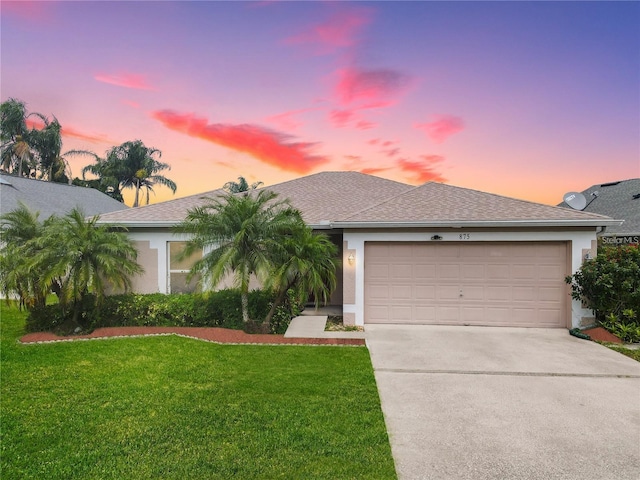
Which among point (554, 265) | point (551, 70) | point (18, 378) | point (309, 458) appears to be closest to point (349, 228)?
point (554, 265)

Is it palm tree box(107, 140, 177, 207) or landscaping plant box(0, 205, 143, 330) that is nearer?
landscaping plant box(0, 205, 143, 330)

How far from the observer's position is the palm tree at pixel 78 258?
26.4 feet

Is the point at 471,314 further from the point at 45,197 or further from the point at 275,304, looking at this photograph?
the point at 45,197

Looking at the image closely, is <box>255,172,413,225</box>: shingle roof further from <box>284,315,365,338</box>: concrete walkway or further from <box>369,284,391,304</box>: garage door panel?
<box>284,315,365,338</box>: concrete walkway

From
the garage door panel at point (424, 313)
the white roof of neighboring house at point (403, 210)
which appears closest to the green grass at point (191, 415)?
the garage door panel at point (424, 313)

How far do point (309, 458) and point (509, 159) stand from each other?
14.5 metres

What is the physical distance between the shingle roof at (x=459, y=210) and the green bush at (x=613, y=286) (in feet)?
3.54

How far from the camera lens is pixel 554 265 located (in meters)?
8.96

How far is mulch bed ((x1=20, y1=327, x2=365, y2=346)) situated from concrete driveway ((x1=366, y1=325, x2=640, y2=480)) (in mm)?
1238

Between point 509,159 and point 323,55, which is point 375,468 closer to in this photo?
point 323,55

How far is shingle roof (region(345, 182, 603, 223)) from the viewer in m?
8.84

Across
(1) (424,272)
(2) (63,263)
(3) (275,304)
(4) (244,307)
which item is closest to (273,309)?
(3) (275,304)

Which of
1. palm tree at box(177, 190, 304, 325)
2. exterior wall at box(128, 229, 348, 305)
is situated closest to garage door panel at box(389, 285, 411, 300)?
palm tree at box(177, 190, 304, 325)

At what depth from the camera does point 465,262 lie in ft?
30.4
